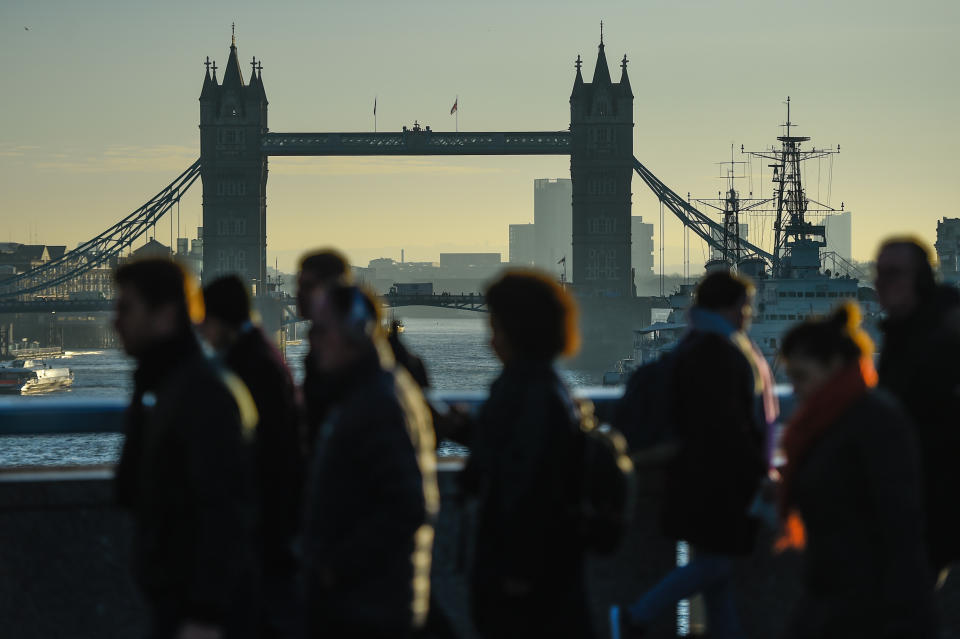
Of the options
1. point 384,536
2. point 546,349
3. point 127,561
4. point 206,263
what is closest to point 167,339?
point 384,536

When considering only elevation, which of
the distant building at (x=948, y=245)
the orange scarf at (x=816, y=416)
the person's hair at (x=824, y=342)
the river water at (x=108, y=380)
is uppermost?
the distant building at (x=948, y=245)

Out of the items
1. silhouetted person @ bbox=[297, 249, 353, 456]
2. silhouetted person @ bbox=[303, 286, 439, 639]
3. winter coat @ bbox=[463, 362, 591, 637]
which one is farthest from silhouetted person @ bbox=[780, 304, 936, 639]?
silhouetted person @ bbox=[297, 249, 353, 456]

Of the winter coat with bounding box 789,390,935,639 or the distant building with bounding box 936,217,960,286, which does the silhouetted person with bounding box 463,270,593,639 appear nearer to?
the winter coat with bounding box 789,390,935,639

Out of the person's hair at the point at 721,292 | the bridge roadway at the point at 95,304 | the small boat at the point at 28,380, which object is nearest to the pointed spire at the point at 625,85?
the bridge roadway at the point at 95,304

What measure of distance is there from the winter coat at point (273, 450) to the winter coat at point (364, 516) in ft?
1.43

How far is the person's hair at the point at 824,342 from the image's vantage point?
102 inches

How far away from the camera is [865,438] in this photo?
247 cm

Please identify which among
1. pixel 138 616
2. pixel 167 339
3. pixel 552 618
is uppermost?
pixel 167 339

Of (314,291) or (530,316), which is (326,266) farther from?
(530,316)

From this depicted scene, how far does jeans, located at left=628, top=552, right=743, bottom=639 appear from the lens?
3.46 m

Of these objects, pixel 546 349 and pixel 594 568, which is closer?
pixel 546 349

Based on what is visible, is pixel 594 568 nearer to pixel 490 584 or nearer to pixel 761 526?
pixel 761 526

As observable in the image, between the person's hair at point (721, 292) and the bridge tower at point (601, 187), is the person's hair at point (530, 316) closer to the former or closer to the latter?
the person's hair at point (721, 292)

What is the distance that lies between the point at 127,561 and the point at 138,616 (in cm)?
15
